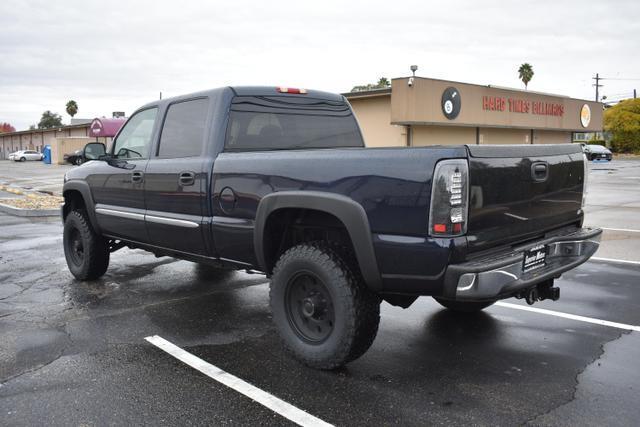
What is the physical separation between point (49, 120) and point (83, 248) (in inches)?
4495

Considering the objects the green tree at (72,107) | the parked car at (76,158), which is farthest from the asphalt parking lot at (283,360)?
the green tree at (72,107)

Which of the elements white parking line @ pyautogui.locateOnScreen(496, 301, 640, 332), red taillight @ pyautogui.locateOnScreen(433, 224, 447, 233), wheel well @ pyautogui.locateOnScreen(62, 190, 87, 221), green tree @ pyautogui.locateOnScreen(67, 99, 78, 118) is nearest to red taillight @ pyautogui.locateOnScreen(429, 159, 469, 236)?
red taillight @ pyautogui.locateOnScreen(433, 224, 447, 233)

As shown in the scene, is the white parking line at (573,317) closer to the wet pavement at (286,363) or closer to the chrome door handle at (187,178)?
the wet pavement at (286,363)

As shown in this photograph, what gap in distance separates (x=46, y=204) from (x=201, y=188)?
1144cm

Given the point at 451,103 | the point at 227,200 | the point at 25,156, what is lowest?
the point at 227,200

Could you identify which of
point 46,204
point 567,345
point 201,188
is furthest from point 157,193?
point 46,204

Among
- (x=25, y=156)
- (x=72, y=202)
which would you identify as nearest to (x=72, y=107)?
(x=25, y=156)

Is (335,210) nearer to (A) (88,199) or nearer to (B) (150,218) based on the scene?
(B) (150,218)

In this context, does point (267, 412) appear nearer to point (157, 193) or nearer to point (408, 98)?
→ point (157, 193)

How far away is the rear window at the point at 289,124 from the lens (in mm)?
4812

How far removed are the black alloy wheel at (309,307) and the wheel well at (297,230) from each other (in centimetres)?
31

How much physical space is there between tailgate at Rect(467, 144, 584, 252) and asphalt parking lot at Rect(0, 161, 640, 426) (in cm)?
95

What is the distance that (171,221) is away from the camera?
4.93 m

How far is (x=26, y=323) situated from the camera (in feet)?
16.5
